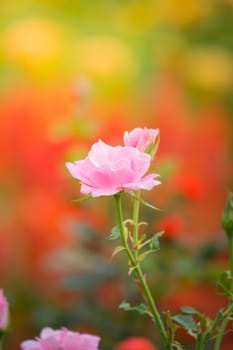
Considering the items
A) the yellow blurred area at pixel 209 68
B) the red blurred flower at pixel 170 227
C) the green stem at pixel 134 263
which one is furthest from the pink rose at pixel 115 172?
the yellow blurred area at pixel 209 68

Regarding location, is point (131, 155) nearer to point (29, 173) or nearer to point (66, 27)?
point (29, 173)

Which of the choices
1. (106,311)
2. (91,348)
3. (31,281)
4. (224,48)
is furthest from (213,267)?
(224,48)

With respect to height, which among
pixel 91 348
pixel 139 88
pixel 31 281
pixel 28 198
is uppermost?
pixel 139 88

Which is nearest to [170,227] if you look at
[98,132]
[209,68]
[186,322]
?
[98,132]

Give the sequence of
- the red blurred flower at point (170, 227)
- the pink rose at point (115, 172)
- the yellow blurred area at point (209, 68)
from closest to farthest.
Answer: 1. the pink rose at point (115, 172)
2. the red blurred flower at point (170, 227)
3. the yellow blurred area at point (209, 68)

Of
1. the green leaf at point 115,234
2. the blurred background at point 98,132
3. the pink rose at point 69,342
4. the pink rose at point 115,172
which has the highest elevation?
the blurred background at point 98,132

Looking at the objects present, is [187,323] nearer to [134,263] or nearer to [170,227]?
[134,263]

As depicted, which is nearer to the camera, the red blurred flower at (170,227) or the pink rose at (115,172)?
the pink rose at (115,172)

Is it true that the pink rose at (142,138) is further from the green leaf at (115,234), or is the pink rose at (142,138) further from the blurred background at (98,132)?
the blurred background at (98,132)
